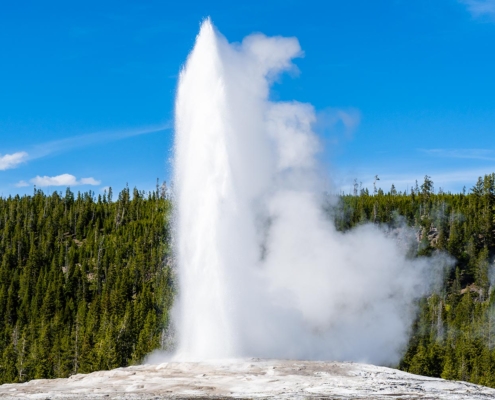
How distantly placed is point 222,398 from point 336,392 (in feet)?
Result: 12.4

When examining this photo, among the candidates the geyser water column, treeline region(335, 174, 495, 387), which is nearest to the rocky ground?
the geyser water column

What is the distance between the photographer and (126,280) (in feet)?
308

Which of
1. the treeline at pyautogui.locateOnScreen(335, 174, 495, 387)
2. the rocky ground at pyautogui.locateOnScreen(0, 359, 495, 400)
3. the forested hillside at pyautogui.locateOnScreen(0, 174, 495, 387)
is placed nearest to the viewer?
the rocky ground at pyautogui.locateOnScreen(0, 359, 495, 400)

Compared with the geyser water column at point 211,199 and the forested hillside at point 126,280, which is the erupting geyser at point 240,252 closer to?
the geyser water column at point 211,199

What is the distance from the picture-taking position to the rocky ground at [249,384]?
19219 mm

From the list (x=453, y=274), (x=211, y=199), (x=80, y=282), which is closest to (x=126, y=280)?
(x=80, y=282)

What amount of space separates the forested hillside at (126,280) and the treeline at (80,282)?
0.21m

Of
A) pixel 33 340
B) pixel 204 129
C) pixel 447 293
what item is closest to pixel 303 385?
pixel 204 129

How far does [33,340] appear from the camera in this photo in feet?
235

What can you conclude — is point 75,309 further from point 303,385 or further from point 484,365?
point 303,385

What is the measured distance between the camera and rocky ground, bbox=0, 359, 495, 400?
63.1 feet

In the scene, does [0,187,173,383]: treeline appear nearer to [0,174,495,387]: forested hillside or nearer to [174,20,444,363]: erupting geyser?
[0,174,495,387]: forested hillside

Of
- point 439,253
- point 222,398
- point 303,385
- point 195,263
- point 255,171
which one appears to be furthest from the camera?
point 439,253

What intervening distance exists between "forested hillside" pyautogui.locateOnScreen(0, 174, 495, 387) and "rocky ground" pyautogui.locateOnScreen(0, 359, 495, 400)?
30.0m
